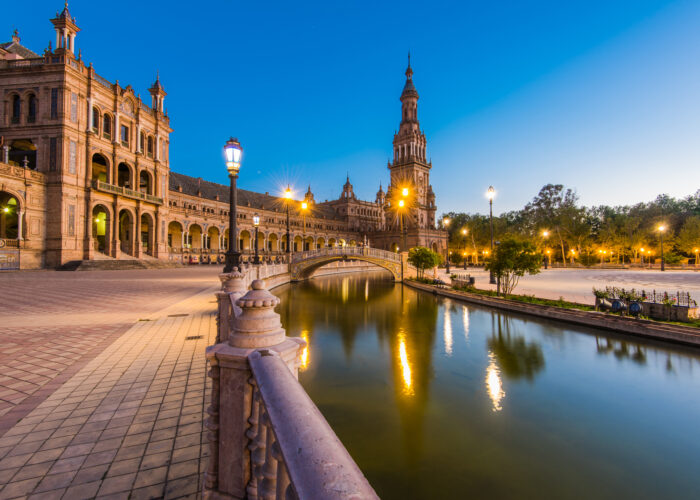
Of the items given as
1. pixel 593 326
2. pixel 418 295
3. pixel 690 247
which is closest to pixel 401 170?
pixel 690 247

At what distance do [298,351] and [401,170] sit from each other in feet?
270

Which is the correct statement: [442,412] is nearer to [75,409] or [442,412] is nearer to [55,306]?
[75,409]

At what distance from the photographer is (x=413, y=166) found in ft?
259

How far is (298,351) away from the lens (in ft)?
9.08

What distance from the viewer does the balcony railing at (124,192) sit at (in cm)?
3288

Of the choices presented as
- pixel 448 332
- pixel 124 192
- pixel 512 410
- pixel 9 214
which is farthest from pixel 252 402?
pixel 9 214

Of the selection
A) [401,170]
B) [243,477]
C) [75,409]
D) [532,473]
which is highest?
[401,170]

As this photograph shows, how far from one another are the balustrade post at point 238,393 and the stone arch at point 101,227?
39743mm

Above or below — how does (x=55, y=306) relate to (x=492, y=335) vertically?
above

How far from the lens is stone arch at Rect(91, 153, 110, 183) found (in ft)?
120

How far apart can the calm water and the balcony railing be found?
102 feet

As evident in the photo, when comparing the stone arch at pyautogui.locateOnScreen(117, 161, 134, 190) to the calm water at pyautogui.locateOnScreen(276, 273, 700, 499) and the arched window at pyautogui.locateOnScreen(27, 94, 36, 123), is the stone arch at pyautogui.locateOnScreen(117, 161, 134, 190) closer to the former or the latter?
the arched window at pyautogui.locateOnScreen(27, 94, 36, 123)

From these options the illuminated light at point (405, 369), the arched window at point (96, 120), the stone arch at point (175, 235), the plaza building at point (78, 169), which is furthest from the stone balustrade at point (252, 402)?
the stone arch at point (175, 235)

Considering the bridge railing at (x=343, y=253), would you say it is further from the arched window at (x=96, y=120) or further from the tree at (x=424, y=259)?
the arched window at (x=96, y=120)
